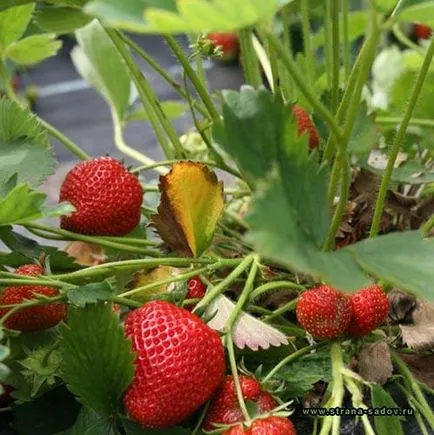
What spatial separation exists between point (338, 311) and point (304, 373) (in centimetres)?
4

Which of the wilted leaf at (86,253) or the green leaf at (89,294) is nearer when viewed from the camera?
the green leaf at (89,294)

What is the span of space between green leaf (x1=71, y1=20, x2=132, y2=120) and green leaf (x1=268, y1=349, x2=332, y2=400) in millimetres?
382

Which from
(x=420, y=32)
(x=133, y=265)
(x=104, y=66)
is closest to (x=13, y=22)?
(x=104, y=66)

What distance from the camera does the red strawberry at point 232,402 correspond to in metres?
0.45

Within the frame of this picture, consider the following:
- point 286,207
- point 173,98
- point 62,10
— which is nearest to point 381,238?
point 286,207

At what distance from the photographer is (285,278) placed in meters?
0.56

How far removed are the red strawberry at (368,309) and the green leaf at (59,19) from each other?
0.29 meters

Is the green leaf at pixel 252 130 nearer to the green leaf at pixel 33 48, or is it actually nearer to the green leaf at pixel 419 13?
the green leaf at pixel 419 13

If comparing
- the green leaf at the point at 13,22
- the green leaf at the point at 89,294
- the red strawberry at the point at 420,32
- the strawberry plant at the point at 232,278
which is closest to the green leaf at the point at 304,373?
the strawberry plant at the point at 232,278

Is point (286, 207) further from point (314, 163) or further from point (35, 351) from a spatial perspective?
point (35, 351)

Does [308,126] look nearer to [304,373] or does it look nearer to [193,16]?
[304,373]

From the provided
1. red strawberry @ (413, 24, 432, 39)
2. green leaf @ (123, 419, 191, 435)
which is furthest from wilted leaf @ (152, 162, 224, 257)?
red strawberry @ (413, 24, 432, 39)

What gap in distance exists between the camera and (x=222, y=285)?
1.64ft

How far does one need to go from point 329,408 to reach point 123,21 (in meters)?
0.23
